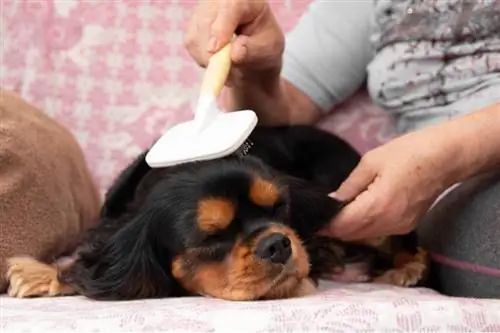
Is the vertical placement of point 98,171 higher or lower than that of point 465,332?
lower

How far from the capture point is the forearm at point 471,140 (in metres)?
1.16

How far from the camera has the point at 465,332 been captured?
2.73 feet

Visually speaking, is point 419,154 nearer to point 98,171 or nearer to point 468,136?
point 468,136

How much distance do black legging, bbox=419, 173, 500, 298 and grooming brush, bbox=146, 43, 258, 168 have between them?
32 centimetres

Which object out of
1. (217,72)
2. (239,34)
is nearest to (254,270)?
(217,72)

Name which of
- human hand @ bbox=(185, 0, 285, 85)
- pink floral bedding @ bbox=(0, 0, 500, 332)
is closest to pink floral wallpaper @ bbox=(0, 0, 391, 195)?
pink floral bedding @ bbox=(0, 0, 500, 332)

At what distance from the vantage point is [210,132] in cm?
114

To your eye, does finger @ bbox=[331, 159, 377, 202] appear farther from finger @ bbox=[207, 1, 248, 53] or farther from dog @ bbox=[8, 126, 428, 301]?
finger @ bbox=[207, 1, 248, 53]

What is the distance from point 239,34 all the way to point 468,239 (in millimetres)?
423

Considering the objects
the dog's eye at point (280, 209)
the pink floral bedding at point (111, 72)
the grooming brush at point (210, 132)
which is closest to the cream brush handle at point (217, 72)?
the grooming brush at point (210, 132)

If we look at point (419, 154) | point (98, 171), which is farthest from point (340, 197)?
point (98, 171)

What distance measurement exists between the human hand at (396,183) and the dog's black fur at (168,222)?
1.8 inches

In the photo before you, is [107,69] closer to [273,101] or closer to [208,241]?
[273,101]

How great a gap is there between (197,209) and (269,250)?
0.10 metres
